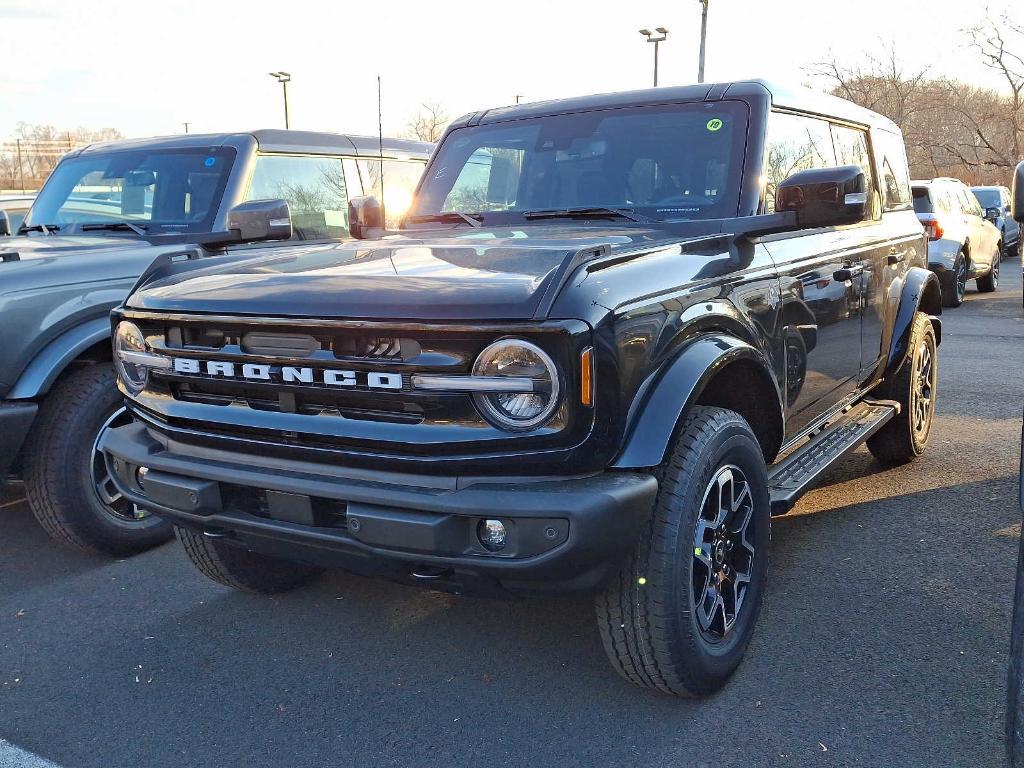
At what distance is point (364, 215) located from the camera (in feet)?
14.4

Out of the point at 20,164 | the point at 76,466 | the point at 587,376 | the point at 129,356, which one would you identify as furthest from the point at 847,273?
the point at 20,164

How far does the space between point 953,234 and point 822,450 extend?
10.3 metres

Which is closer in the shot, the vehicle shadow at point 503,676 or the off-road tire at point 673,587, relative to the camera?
the off-road tire at point 673,587

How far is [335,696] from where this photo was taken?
3004 millimetres

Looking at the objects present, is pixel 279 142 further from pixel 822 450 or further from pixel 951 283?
pixel 951 283

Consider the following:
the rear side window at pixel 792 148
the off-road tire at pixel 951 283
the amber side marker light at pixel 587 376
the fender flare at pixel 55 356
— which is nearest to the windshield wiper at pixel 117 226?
the fender flare at pixel 55 356

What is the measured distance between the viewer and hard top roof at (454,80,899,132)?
376cm

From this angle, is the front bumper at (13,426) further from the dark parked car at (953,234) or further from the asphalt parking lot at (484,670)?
the dark parked car at (953,234)

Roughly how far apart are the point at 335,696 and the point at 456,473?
1.06m

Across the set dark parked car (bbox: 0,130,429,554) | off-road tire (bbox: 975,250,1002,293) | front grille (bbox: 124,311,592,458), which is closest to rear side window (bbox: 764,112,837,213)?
front grille (bbox: 124,311,592,458)

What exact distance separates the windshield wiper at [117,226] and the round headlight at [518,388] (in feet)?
10.9

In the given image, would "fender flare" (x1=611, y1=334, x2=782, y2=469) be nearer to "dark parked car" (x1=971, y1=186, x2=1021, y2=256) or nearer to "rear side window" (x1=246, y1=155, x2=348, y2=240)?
"rear side window" (x1=246, y1=155, x2=348, y2=240)

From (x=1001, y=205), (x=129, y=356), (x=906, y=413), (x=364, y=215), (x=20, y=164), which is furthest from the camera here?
(x=20, y=164)

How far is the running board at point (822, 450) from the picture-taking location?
337 centimetres
